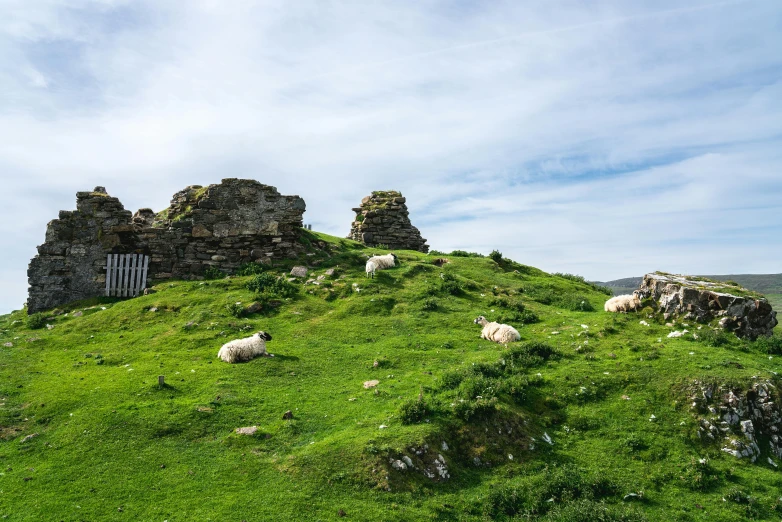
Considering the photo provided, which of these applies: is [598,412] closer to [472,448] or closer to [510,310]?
[472,448]

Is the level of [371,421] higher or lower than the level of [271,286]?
lower

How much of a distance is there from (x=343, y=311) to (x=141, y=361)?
6624 millimetres

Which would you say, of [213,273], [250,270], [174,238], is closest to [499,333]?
[250,270]

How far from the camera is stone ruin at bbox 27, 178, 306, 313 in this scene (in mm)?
21312

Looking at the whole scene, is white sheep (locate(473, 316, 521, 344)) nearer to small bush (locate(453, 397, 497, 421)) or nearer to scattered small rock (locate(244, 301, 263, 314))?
small bush (locate(453, 397, 497, 421))

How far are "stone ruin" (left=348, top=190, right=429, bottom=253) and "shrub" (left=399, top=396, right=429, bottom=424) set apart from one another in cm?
1880

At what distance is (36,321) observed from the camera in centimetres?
1878

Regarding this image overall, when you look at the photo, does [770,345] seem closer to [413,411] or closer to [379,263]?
[413,411]

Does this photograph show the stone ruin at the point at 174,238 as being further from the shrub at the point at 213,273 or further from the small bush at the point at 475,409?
the small bush at the point at 475,409

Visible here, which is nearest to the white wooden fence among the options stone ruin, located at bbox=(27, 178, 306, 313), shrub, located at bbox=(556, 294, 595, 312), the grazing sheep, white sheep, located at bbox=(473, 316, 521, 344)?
stone ruin, located at bbox=(27, 178, 306, 313)

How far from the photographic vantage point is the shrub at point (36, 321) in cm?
1866

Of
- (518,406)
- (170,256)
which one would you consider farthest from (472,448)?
(170,256)

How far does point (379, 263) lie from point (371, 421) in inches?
449

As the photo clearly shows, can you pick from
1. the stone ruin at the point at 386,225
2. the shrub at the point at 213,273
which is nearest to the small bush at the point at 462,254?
the stone ruin at the point at 386,225
